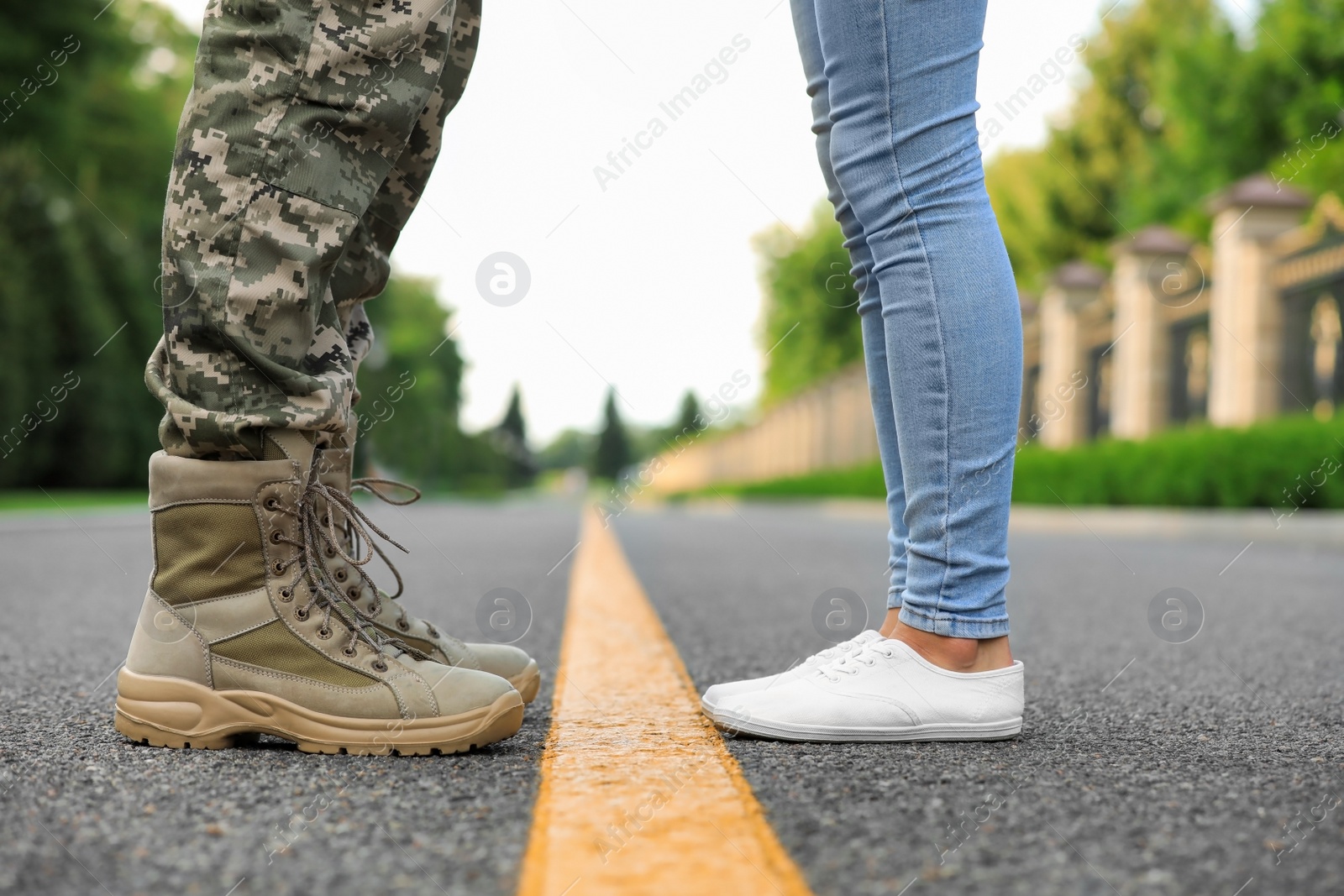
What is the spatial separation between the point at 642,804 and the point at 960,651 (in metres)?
0.68

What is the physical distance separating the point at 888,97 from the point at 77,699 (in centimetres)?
179

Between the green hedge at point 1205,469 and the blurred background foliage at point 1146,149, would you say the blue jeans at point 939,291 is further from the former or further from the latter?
the green hedge at point 1205,469

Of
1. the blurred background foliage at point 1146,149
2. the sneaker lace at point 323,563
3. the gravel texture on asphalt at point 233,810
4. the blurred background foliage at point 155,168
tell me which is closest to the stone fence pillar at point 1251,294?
the blurred background foliage at point 1146,149

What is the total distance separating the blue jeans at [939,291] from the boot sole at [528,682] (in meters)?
0.68

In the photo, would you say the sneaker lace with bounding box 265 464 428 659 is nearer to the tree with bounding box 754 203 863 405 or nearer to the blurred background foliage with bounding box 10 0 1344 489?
the blurred background foliage with bounding box 10 0 1344 489

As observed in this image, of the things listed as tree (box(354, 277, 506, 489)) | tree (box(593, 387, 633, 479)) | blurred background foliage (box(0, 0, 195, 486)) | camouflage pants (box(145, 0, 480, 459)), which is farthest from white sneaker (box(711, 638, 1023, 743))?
tree (box(593, 387, 633, 479))

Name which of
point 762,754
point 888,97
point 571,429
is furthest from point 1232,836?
point 571,429

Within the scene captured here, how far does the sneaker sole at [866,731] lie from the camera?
1.74 meters

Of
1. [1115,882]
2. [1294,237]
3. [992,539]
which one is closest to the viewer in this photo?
[1115,882]

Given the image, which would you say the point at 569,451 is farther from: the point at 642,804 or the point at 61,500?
the point at 642,804

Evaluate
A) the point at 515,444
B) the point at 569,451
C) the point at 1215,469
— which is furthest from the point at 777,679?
the point at 569,451

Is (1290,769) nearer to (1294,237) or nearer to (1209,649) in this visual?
(1209,649)

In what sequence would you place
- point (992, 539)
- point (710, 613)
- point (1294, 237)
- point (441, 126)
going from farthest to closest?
point (1294, 237)
point (710, 613)
point (441, 126)
point (992, 539)

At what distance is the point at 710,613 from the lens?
12.8 feet
